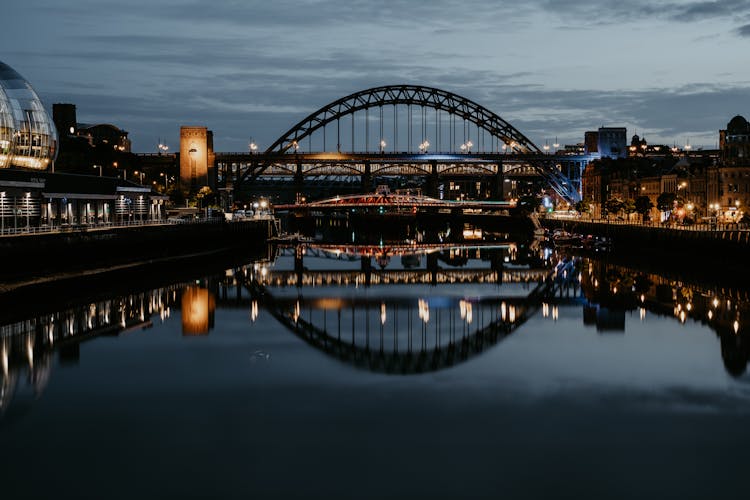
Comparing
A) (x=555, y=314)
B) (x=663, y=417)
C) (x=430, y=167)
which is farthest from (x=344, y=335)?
(x=430, y=167)

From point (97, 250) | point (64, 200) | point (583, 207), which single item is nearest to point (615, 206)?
point (583, 207)

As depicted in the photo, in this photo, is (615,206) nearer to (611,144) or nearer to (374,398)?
(611,144)

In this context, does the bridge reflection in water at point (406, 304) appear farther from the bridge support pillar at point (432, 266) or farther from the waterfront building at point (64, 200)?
the waterfront building at point (64, 200)

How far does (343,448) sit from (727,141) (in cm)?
9125

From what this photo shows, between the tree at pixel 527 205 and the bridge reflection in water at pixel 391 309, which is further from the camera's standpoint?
the tree at pixel 527 205

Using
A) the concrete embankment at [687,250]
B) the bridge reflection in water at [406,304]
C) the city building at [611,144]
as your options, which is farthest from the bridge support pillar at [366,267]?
the city building at [611,144]

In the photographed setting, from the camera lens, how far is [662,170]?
5364 inches

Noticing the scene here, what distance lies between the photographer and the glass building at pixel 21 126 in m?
70.8

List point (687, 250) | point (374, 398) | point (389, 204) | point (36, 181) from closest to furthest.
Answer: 1. point (374, 398)
2. point (36, 181)
3. point (687, 250)
4. point (389, 204)

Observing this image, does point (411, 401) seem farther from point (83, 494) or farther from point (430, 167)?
point (430, 167)

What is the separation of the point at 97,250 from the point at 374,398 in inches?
1367

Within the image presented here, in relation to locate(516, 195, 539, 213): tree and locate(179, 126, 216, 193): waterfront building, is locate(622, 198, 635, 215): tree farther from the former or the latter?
locate(179, 126, 216, 193): waterfront building

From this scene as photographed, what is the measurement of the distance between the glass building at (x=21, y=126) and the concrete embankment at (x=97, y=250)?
38.0 feet

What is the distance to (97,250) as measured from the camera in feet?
188
